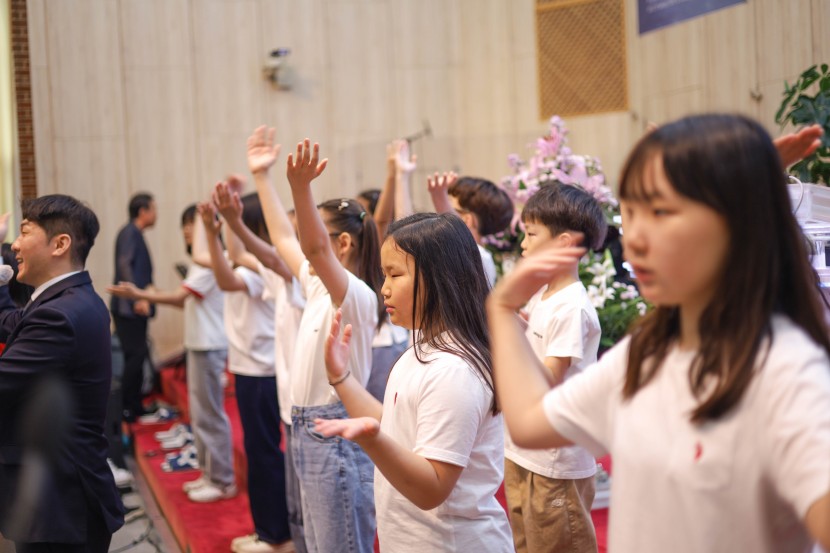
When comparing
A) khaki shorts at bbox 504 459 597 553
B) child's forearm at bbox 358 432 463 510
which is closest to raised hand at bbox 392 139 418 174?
khaki shorts at bbox 504 459 597 553

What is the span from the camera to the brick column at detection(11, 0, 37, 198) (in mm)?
7633

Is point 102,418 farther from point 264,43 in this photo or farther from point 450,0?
point 450,0

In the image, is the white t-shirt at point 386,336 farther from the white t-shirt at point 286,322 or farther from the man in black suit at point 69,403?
the man in black suit at point 69,403

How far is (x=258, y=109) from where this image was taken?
835 cm

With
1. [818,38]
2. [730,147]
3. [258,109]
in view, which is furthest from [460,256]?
[258,109]

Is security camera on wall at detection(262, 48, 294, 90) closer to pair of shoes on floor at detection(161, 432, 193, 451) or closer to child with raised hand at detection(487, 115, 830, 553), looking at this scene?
pair of shoes on floor at detection(161, 432, 193, 451)

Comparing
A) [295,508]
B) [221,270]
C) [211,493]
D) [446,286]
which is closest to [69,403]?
[295,508]

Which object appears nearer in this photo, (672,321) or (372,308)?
(672,321)

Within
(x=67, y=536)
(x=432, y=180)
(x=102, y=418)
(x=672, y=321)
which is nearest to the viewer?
(x=672, y=321)

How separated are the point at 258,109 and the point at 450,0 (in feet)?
7.38

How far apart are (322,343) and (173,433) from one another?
12.4 ft

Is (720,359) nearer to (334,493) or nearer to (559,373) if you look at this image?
(559,373)

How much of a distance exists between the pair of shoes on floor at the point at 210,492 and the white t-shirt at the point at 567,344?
2662 millimetres

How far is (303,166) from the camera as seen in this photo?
7.57ft
